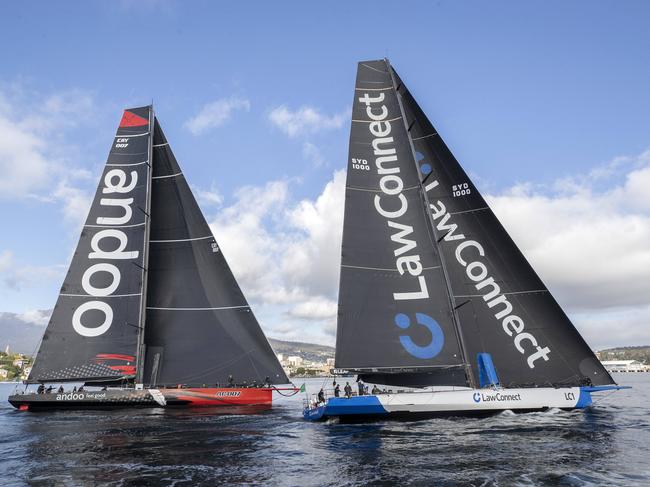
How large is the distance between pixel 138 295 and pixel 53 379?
6.02 m

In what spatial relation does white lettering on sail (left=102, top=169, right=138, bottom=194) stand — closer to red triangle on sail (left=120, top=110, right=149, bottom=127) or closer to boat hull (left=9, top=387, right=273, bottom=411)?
red triangle on sail (left=120, top=110, right=149, bottom=127)

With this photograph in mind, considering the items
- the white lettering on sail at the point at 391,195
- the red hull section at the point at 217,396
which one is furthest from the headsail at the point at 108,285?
the white lettering on sail at the point at 391,195

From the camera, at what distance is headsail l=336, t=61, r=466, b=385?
800 inches

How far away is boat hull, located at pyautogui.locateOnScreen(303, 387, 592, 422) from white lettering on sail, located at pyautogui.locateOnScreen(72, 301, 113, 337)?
1543cm

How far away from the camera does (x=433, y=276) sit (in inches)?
843

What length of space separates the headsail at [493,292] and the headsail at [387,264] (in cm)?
90

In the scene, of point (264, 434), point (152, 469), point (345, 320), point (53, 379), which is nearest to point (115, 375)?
point (53, 379)

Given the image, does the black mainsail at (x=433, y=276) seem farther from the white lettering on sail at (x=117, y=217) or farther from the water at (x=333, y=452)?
the white lettering on sail at (x=117, y=217)

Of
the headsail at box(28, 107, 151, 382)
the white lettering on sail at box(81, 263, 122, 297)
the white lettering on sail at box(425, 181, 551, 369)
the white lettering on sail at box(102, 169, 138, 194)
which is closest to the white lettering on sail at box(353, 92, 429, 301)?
the white lettering on sail at box(425, 181, 551, 369)

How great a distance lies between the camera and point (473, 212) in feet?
73.5

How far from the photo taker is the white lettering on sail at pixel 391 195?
21438mm

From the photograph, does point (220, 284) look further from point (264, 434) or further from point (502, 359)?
point (502, 359)

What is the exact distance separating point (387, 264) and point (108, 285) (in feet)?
55.1

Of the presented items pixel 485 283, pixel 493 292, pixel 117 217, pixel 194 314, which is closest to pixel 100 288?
pixel 117 217
